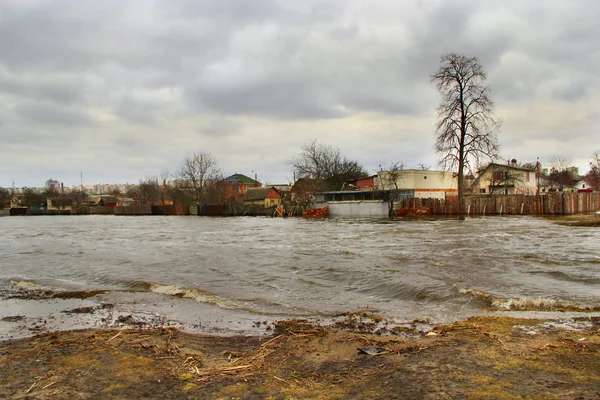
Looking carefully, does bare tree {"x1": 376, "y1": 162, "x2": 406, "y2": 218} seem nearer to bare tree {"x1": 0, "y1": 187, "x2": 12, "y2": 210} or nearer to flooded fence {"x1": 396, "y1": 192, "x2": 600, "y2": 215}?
flooded fence {"x1": 396, "y1": 192, "x2": 600, "y2": 215}

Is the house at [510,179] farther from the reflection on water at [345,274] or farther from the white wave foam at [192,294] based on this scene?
the white wave foam at [192,294]

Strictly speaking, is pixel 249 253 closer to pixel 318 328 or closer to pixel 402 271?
pixel 402 271

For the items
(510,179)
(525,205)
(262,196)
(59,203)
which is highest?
(510,179)

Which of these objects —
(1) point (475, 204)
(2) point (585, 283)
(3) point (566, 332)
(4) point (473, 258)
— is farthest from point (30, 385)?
(1) point (475, 204)

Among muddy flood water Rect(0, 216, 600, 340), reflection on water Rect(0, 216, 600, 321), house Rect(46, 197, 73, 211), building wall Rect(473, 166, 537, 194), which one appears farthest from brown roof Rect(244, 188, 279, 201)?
muddy flood water Rect(0, 216, 600, 340)

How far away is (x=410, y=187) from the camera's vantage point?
187 feet

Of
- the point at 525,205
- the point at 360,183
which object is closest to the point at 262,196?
the point at 360,183

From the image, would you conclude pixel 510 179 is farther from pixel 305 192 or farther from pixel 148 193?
pixel 148 193

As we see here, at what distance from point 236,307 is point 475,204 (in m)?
44.5

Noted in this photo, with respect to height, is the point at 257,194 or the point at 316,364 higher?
the point at 257,194

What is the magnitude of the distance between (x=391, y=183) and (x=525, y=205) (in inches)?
636

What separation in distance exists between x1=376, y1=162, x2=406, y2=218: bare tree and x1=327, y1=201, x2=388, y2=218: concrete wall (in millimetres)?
1309

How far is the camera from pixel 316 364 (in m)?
4.96

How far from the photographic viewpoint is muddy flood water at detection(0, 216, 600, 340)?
26.4ft
